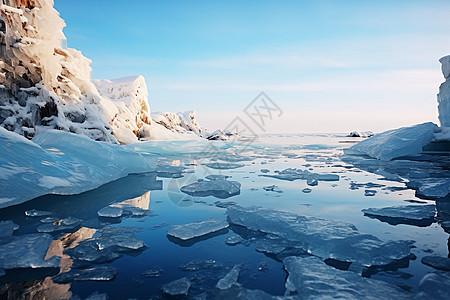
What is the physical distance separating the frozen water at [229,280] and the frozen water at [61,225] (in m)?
1.72

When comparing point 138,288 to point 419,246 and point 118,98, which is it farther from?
point 118,98

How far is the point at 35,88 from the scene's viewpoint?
28.3 feet

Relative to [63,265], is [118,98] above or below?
above

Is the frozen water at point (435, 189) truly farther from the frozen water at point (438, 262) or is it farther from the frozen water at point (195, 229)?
the frozen water at point (195, 229)

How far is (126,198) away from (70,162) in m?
1.32

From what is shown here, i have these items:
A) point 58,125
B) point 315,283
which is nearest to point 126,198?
point 315,283

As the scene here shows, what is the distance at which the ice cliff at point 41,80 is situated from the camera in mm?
7895

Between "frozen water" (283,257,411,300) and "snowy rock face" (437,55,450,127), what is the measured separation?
19.2 metres

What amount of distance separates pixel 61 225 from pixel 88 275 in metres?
1.17

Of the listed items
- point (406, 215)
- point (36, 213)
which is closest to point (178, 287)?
point (36, 213)

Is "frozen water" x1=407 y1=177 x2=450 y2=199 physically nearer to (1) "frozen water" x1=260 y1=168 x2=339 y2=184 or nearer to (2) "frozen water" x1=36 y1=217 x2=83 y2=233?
(1) "frozen water" x1=260 y1=168 x2=339 y2=184

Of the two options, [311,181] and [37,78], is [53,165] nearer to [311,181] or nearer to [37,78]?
[311,181]

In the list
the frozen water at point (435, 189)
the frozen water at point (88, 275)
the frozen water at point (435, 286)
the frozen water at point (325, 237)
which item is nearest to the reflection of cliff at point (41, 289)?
the frozen water at point (88, 275)

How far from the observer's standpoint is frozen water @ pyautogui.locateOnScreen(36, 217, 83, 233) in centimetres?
231
